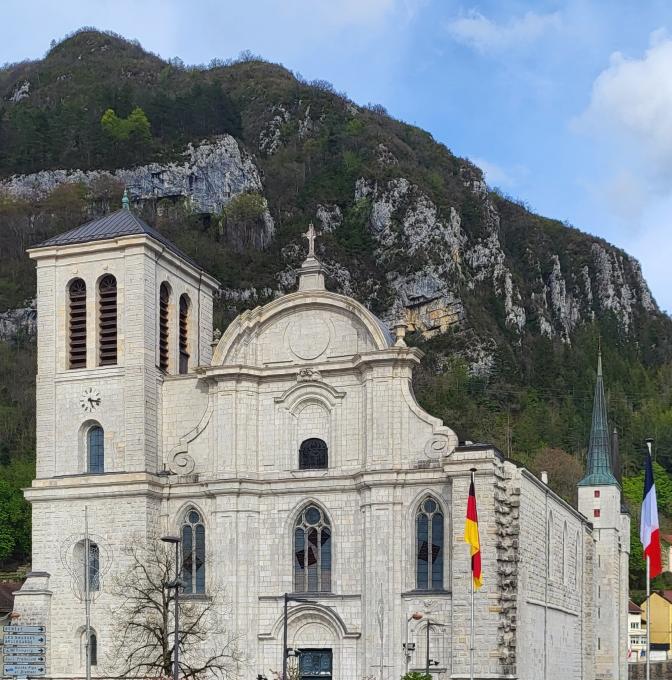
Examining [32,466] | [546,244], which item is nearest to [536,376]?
[546,244]

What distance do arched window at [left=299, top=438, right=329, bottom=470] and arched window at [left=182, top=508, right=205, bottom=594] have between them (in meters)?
4.13

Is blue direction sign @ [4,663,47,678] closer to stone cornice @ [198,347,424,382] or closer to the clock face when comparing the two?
the clock face

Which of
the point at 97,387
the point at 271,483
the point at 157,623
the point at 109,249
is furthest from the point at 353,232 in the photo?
the point at 157,623

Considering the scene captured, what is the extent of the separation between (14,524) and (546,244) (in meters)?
116

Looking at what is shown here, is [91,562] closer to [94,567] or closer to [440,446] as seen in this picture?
[94,567]

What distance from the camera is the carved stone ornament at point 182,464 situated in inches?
1898

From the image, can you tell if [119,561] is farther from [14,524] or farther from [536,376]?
[536,376]

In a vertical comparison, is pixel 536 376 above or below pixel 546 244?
below

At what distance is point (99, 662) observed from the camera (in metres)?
46.6

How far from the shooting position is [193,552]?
47.6m

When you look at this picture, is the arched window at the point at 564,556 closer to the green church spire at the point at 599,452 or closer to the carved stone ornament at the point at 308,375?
the carved stone ornament at the point at 308,375

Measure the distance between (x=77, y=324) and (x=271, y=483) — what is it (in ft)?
30.6

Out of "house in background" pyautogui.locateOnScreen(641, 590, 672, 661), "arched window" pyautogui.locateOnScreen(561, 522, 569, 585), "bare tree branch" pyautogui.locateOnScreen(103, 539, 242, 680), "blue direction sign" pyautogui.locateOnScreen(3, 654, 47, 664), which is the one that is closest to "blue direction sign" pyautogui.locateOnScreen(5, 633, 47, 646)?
"blue direction sign" pyautogui.locateOnScreen(3, 654, 47, 664)

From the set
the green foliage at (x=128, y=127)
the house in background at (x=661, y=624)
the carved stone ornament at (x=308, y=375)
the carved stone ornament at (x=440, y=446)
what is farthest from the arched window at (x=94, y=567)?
the green foliage at (x=128, y=127)
